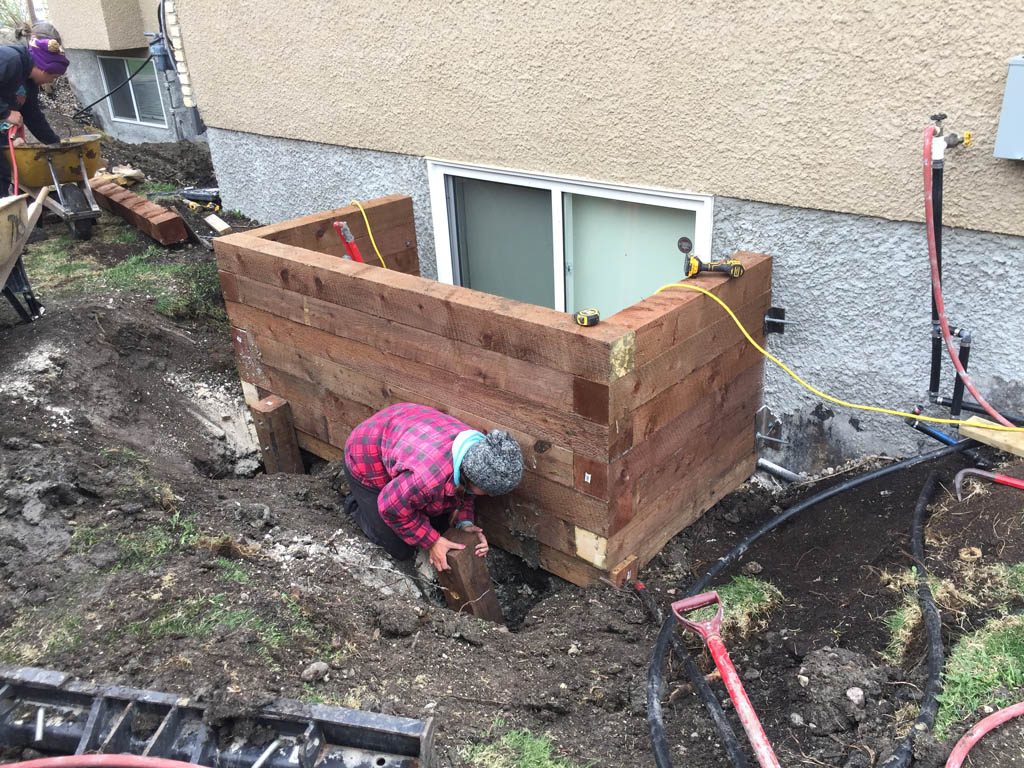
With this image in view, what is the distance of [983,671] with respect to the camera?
2.47 m

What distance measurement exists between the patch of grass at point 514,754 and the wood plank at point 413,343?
1.27 m

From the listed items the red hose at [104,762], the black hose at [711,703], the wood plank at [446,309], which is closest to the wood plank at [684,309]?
the wood plank at [446,309]

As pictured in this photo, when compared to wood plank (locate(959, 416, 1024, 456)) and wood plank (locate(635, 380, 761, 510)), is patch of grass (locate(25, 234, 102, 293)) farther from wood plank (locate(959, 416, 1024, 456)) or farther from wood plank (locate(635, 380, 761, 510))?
wood plank (locate(959, 416, 1024, 456))

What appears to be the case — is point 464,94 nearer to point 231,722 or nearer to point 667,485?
point 667,485

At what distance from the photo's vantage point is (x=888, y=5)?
3264mm

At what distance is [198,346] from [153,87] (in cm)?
884

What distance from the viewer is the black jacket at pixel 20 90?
240 inches

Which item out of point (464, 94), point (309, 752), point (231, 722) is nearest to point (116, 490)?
point (231, 722)

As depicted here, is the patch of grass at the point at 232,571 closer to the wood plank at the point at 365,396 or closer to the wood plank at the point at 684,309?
the wood plank at the point at 365,396

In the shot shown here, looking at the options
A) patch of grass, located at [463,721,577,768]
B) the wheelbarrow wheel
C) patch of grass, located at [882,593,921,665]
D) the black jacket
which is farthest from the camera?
the wheelbarrow wheel

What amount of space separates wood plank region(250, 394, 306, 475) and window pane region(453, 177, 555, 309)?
1.78m

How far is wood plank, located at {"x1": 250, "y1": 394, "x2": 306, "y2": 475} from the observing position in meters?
4.89

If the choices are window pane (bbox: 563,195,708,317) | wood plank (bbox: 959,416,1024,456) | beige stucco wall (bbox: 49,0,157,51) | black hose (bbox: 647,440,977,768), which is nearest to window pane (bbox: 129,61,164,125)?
beige stucco wall (bbox: 49,0,157,51)

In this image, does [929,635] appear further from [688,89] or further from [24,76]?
[24,76]
